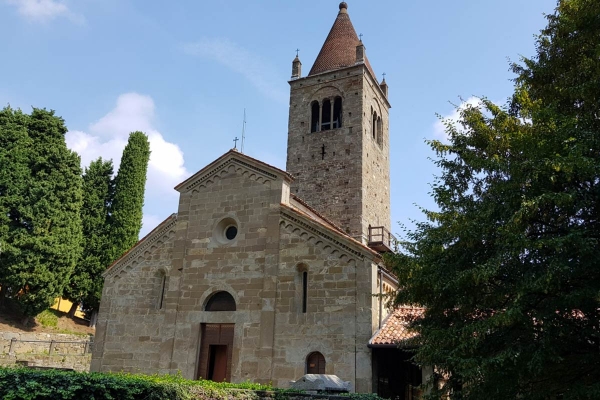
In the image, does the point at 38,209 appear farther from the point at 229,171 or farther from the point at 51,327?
the point at 229,171

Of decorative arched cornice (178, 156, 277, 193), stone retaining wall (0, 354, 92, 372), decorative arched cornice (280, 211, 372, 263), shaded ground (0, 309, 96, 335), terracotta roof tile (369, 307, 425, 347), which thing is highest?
decorative arched cornice (178, 156, 277, 193)

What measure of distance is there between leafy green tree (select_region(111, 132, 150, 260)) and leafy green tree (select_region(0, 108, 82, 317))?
115 inches

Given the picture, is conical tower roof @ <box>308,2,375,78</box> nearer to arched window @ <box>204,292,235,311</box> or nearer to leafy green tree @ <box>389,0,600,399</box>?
arched window @ <box>204,292,235,311</box>

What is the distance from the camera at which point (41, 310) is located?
25594mm

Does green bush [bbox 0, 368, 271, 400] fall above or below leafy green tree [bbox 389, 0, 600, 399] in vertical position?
below

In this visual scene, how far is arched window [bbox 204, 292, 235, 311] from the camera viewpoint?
55.1 feet

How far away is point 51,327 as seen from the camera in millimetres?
27297

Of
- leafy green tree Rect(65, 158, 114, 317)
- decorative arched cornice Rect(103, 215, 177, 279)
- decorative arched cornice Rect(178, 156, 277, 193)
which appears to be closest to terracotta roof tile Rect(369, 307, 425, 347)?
decorative arched cornice Rect(178, 156, 277, 193)

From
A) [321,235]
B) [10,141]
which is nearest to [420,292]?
[321,235]

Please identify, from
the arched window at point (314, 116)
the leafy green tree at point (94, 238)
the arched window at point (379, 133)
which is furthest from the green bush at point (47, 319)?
the arched window at point (379, 133)

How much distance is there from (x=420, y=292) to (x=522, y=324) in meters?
2.36

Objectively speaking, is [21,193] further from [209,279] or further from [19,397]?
[19,397]

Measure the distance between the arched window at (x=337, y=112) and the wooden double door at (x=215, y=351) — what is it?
16226mm

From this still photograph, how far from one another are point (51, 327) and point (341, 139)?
64.4 feet
